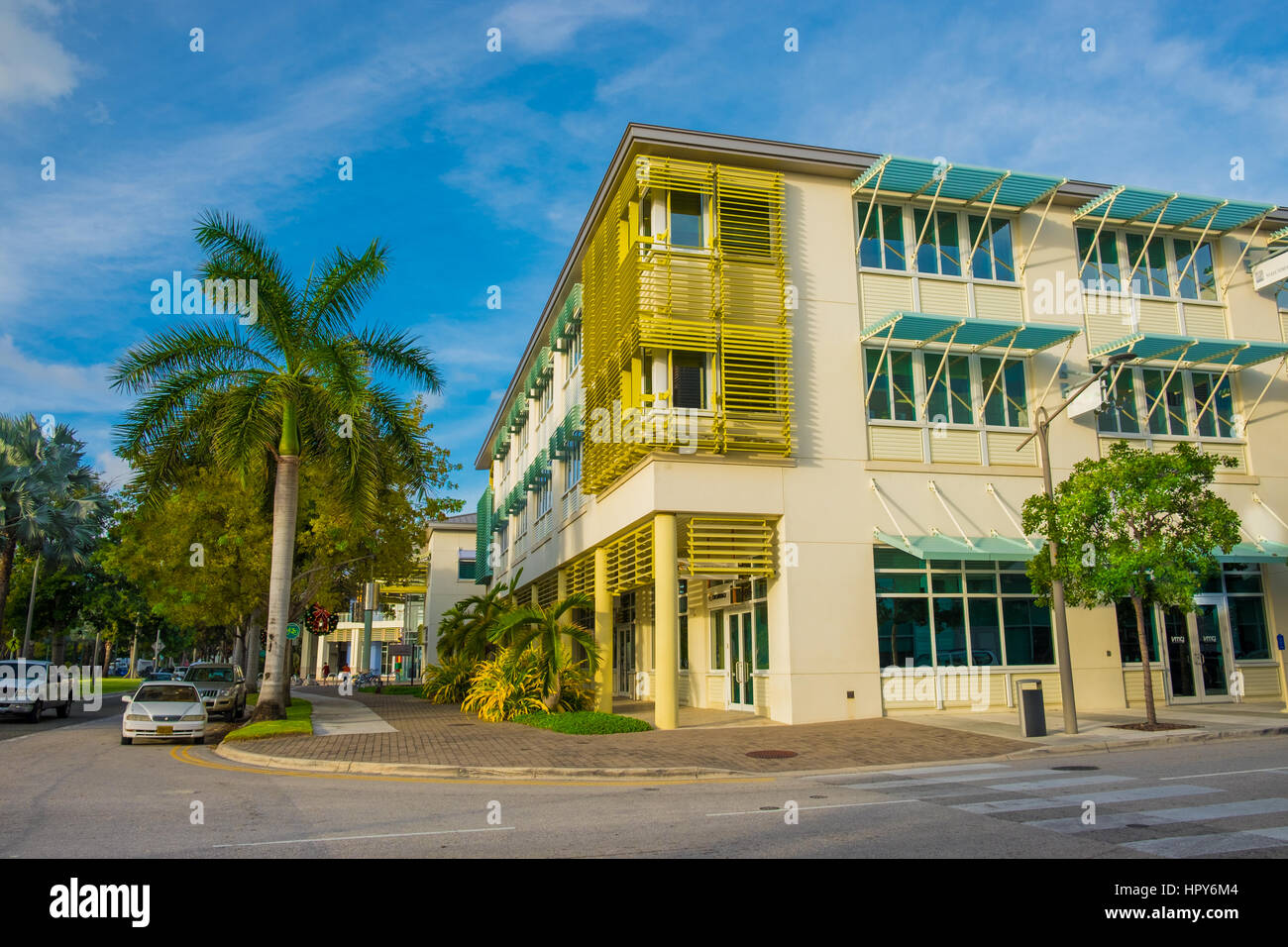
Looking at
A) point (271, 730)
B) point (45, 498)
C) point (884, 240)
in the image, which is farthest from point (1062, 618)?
point (45, 498)

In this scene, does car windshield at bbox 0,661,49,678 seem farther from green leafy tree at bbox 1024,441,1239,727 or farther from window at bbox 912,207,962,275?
window at bbox 912,207,962,275

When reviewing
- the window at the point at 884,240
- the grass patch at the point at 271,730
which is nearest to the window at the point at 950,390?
the window at the point at 884,240

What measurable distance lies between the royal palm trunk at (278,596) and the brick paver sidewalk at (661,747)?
257 cm

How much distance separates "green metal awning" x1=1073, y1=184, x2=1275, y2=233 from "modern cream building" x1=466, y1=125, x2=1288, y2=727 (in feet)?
0.29

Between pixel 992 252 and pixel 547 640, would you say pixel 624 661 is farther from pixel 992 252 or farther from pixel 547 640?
pixel 992 252

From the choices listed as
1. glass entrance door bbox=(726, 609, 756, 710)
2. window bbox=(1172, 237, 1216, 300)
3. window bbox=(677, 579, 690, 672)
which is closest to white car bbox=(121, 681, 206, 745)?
glass entrance door bbox=(726, 609, 756, 710)

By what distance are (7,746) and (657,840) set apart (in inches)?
674

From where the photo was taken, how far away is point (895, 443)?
2195cm

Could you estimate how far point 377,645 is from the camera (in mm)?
92438

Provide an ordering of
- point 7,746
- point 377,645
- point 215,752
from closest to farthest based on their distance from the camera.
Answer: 1. point 215,752
2. point 7,746
3. point 377,645

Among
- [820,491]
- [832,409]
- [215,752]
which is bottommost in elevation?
[215,752]

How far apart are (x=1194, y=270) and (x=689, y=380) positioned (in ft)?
51.8

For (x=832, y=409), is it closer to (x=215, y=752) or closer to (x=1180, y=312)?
(x=1180, y=312)
